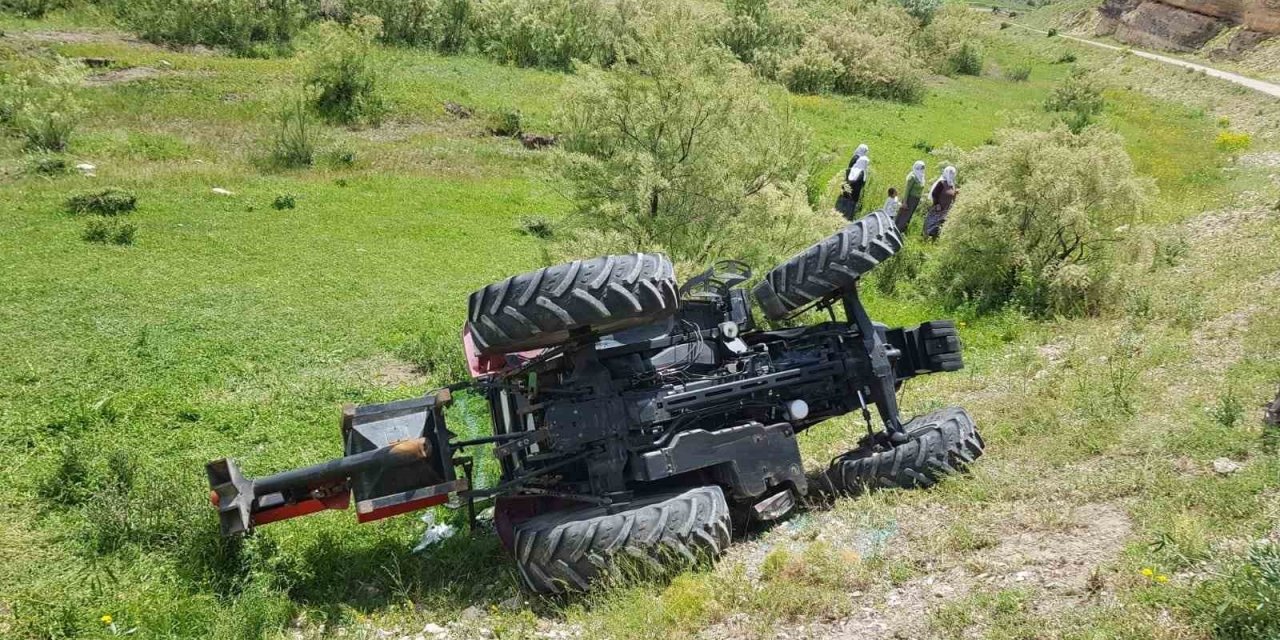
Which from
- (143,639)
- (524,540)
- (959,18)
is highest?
(959,18)

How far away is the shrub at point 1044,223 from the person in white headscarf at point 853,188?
12.9ft

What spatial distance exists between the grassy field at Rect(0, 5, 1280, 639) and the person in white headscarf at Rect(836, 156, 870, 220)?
3872mm

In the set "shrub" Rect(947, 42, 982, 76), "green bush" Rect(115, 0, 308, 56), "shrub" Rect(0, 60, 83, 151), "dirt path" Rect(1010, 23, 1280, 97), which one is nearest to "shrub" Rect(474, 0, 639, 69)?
"green bush" Rect(115, 0, 308, 56)

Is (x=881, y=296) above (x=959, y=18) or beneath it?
beneath

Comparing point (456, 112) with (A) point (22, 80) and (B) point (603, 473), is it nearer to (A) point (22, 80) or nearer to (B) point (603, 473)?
(A) point (22, 80)

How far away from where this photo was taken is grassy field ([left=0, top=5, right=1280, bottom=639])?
171 inches

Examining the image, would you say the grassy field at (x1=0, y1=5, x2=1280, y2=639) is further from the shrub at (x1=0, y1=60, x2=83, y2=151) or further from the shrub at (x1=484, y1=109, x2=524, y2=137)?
the shrub at (x1=484, y1=109, x2=524, y2=137)

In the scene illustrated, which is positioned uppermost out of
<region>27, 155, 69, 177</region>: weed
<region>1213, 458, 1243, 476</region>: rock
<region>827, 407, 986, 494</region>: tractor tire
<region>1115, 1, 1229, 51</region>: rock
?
<region>1115, 1, 1229, 51</region>: rock

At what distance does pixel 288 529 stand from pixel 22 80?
1944cm

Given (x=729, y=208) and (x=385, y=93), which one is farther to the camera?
(x=385, y=93)

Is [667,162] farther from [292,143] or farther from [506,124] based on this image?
[506,124]

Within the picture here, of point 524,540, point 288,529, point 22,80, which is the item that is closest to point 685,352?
point 524,540

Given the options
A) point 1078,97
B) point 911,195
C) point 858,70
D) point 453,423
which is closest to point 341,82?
point 911,195

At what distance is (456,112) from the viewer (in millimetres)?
26984
